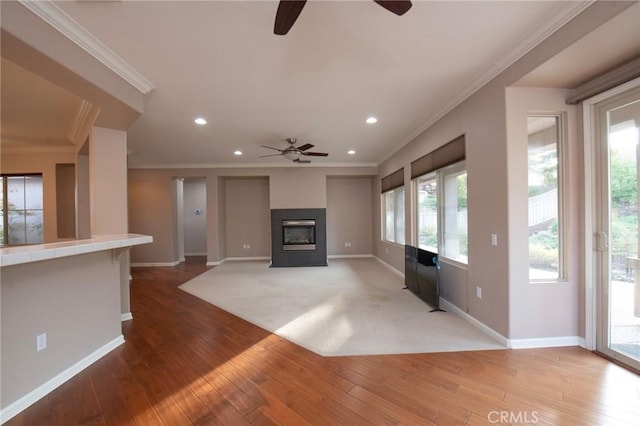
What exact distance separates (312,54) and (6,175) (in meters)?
6.40

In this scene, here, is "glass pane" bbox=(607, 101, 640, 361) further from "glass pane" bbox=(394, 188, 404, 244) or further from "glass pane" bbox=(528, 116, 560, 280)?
"glass pane" bbox=(394, 188, 404, 244)

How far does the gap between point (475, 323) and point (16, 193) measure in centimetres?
804

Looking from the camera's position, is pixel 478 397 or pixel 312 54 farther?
pixel 312 54

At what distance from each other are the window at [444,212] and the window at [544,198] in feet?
2.50

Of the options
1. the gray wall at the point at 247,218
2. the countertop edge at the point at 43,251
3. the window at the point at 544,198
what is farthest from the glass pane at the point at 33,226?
the window at the point at 544,198

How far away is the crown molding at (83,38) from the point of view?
171 cm

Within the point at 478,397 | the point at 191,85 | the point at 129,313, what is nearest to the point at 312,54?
the point at 191,85

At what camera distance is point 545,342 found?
8.18 ft

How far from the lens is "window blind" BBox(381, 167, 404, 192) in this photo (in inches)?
213

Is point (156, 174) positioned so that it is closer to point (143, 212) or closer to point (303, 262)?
point (143, 212)

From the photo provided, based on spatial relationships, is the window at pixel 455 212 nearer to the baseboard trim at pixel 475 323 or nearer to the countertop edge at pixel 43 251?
the baseboard trim at pixel 475 323

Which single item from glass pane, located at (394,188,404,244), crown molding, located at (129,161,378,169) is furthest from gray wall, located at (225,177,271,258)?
glass pane, located at (394,188,404,244)

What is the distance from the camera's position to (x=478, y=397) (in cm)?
183

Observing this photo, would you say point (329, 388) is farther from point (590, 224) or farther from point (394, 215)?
point (394, 215)
